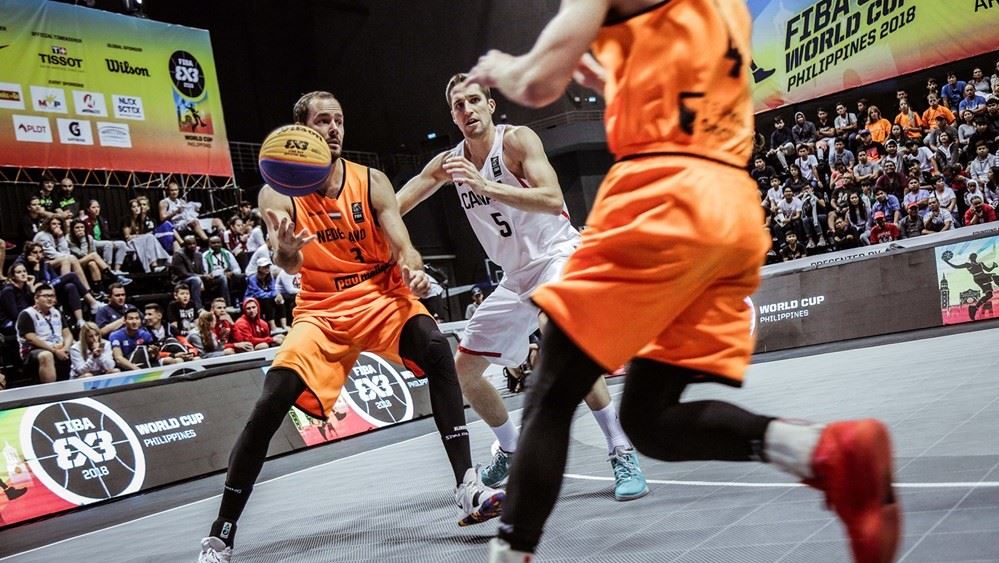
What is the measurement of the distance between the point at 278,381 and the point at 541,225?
5.36ft

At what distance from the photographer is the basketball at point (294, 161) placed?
143 inches

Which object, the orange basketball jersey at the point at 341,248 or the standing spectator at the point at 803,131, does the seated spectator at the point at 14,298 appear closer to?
the orange basketball jersey at the point at 341,248

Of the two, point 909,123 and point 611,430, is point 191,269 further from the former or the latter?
point 909,123

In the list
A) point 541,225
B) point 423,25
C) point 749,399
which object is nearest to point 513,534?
point 541,225

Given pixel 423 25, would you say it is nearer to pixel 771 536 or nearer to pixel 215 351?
pixel 215 351

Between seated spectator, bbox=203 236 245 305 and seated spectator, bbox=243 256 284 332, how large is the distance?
0.48 metres

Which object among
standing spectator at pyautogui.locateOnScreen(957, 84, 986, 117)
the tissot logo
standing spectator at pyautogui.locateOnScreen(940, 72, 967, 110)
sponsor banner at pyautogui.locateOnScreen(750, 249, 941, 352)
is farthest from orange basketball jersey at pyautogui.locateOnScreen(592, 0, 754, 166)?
standing spectator at pyautogui.locateOnScreen(940, 72, 967, 110)

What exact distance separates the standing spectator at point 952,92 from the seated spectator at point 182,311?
1329 centimetres

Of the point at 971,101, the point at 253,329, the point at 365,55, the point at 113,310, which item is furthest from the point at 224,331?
the point at 365,55

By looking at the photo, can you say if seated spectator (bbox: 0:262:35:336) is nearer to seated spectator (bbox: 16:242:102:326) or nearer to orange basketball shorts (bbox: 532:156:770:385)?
seated spectator (bbox: 16:242:102:326)

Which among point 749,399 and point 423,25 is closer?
point 749,399

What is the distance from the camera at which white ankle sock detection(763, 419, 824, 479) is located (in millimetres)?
1812

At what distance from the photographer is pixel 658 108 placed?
1.96 meters

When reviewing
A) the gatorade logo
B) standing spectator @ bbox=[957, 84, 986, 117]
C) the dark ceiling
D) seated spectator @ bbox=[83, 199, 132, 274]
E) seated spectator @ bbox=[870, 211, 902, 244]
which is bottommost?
the gatorade logo
